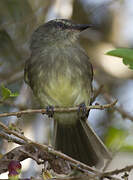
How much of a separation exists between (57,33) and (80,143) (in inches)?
46.2

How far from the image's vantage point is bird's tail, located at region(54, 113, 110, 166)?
3307mm

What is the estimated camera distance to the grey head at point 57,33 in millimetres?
4059

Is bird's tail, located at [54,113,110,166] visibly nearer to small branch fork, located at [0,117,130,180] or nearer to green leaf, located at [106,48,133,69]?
small branch fork, located at [0,117,130,180]

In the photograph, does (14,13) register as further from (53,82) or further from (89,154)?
(89,154)

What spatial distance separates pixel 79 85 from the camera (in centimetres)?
379

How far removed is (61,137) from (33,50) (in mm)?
968

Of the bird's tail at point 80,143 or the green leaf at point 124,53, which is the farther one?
the bird's tail at point 80,143

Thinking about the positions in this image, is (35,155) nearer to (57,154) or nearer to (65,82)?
(57,154)

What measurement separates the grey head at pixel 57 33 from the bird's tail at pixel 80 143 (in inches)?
33.3

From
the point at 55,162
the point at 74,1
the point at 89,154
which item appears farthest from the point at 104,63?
the point at 55,162

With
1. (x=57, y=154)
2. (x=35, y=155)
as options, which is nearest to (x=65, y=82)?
(x=35, y=155)

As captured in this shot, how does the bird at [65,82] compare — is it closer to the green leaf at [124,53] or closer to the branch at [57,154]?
the branch at [57,154]

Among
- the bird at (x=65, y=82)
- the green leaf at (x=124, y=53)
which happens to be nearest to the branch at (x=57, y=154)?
the green leaf at (x=124, y=53)

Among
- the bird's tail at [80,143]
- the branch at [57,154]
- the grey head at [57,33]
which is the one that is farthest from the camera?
the grey head at [57,33]
